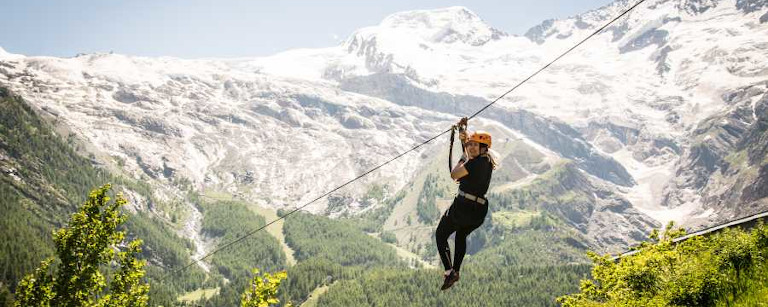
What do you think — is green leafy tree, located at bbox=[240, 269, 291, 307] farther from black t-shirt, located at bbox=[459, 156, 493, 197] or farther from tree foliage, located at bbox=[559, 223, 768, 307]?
tree foliage, located at bbox=[559, 223, 768, 307]

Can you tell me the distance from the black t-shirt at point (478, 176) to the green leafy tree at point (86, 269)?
15.3 m

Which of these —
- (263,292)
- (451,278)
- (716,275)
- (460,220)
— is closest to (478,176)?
(460,220)

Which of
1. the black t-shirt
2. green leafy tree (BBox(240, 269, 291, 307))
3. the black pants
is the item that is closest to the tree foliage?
→ the black pants

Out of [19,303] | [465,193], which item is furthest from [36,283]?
[465,193]

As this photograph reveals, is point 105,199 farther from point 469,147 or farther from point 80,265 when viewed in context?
point 469,147

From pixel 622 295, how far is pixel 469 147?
13.0 metres

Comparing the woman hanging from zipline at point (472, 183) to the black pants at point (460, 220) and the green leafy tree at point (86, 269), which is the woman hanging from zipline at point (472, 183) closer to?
the black pants at point (460, 220)

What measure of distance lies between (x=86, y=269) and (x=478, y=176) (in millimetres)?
17060

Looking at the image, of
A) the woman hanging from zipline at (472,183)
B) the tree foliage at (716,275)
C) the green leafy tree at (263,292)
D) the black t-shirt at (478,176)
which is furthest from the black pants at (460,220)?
the green leafy tree at (263,292)

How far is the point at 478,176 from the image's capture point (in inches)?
496

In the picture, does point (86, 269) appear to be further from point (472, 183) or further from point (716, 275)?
point (716, 275)

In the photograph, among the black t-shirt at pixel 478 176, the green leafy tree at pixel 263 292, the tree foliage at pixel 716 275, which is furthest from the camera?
the green leafy tree at pixel 263 292

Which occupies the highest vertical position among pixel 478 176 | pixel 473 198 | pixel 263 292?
pixel 478 176

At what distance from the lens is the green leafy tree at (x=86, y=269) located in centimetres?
2078
